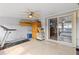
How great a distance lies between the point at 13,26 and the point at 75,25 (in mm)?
1110

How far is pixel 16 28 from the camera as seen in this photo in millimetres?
2188

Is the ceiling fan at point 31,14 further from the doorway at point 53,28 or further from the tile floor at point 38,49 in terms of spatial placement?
the tile floor at point 38,49

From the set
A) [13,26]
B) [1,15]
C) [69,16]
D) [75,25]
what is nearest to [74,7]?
[69,16]

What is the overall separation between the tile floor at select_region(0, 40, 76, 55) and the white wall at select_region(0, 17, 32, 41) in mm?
158

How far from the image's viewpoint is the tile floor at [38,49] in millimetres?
2100

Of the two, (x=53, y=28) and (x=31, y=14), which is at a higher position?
(x=31, y=14)

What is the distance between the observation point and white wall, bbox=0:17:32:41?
2117mm

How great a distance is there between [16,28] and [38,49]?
554mm

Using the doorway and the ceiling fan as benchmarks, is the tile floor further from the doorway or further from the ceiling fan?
the ceiling fan

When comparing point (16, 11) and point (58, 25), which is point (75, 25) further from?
point (16, 11)

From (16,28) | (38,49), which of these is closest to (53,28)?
(38,49)

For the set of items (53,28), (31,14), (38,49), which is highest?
(31,14)

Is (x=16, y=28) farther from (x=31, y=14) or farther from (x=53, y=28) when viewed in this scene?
(x=53, y=28)

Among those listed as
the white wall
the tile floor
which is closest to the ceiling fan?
the white wall
